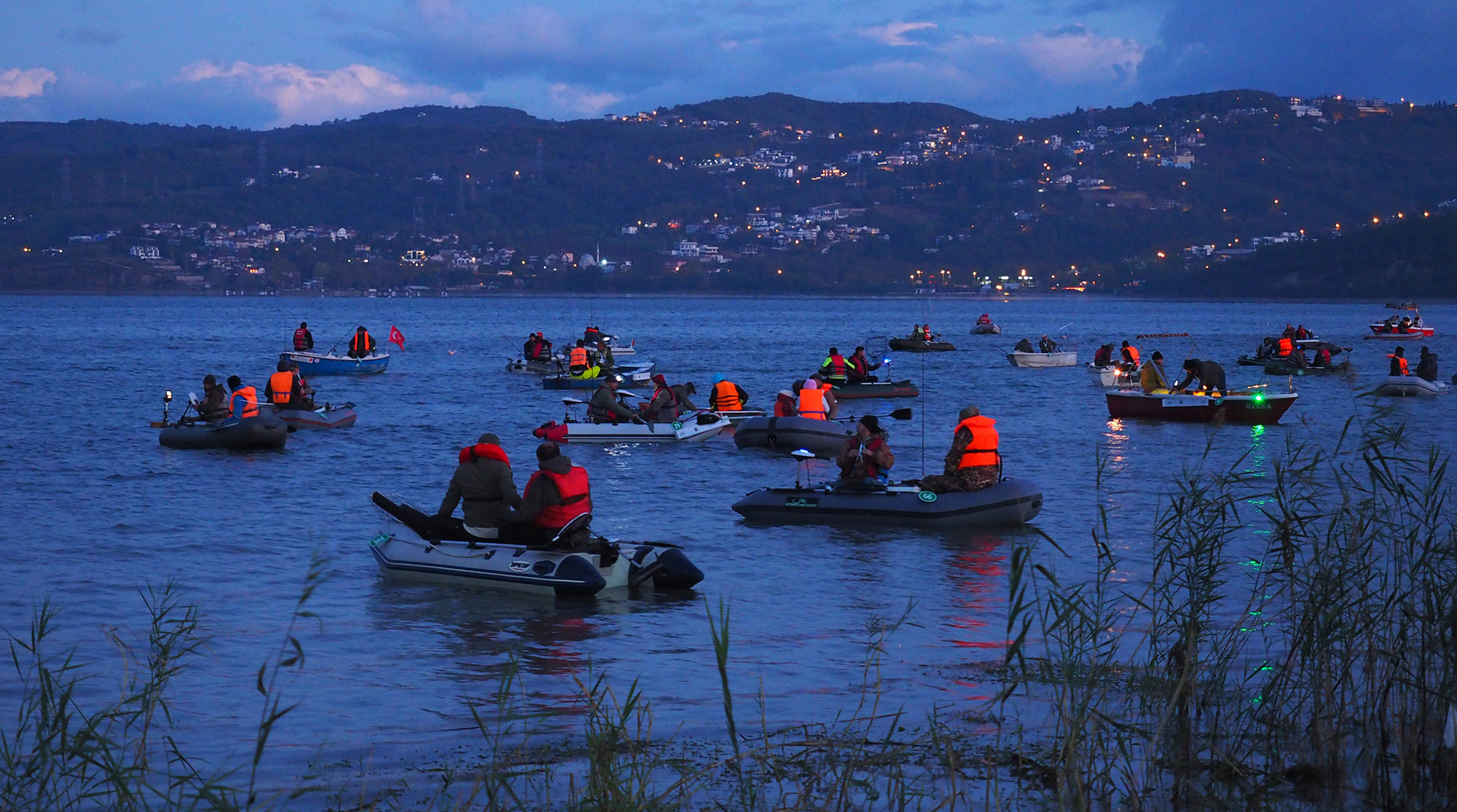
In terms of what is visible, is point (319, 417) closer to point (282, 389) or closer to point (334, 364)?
point (282, 389)

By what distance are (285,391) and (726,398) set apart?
29.6 feet

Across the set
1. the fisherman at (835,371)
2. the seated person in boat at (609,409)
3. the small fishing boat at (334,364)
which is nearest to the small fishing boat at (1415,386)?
the fisherman at (835,371)

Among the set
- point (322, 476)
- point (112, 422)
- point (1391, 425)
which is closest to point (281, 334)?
point (112, 422)

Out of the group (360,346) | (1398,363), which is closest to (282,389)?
(360,346)

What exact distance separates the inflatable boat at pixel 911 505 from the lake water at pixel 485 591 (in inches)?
8.7

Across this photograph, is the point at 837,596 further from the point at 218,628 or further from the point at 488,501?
the point at 218,628

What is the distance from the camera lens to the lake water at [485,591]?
10.1 meters

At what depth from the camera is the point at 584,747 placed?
856 centimetres

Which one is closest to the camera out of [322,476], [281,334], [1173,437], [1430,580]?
[1430,580]

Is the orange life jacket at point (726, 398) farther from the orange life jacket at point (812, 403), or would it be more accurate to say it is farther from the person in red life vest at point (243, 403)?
the person in red life vest at point (243, 403)

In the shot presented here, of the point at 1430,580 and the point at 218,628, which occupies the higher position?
the point at 1430,580

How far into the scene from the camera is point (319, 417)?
2983 centimetres

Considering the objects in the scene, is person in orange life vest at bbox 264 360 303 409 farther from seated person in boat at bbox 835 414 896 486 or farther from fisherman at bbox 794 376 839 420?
seated person in boat at bbox 835 414 896 486

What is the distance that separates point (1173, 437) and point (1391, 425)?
71.4ft
